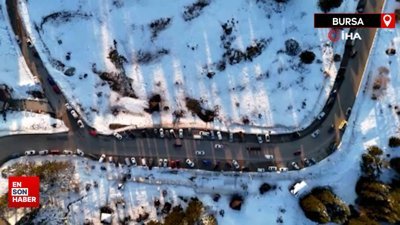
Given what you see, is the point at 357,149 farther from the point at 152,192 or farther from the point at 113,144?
the point at 113,144

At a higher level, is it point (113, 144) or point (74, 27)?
point (74, 27)

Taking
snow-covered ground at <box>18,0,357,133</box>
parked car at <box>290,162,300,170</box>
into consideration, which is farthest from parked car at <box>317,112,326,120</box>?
parked car at <box>290,162,300,170</box>

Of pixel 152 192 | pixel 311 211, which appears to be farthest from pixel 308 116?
pixel 152 192

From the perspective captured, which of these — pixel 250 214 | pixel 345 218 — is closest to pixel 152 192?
pixel 250 214

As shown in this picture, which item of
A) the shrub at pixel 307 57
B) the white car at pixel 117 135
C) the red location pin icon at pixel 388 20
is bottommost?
the white car at pixel 117 135

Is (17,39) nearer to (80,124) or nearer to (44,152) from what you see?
(80,124)

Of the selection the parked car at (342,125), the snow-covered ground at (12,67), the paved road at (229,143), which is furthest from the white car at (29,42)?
the parked car at (342,125)

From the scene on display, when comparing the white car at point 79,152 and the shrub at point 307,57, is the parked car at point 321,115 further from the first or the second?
the white car at point 79,152

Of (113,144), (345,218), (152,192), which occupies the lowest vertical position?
(345,218)
